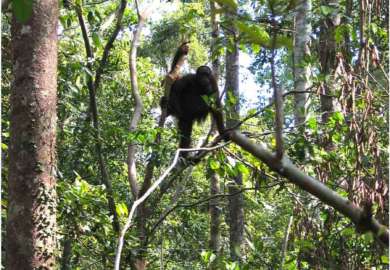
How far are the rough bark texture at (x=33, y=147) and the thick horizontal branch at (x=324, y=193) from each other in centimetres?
117

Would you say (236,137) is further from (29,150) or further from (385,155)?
(385,155)

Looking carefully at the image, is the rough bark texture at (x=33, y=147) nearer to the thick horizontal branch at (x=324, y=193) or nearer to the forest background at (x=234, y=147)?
the forest background at (x=234, y=147)

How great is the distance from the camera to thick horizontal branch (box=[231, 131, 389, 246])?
1229 millimetres

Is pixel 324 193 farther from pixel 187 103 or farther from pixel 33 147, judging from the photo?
pixel 187 103

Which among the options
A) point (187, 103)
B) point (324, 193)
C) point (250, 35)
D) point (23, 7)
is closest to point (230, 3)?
point (250, 35)

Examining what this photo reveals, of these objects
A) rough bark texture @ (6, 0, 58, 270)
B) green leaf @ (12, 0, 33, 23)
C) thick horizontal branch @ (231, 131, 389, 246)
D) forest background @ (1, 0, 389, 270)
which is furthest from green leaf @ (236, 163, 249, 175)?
green leaf @ (12, 0, 33, 23)

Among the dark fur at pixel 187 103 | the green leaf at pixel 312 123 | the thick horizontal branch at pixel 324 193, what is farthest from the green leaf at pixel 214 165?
the thick horizontal branch at pixel 324 193

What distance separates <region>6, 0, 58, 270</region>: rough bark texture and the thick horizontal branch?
1166 mm

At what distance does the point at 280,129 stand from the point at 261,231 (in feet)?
31.2

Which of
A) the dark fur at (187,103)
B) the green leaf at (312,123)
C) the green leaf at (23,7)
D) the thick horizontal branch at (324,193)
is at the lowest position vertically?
the thick horizontal branch at (324,193)

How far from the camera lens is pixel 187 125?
5730 millimetres

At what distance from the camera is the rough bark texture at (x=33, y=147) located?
2.25 metres

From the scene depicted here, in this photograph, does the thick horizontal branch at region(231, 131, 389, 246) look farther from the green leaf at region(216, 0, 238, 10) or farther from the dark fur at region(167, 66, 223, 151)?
the dark fur at region(167, 66, 223, 151)

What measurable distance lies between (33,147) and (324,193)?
1411 millimetres
